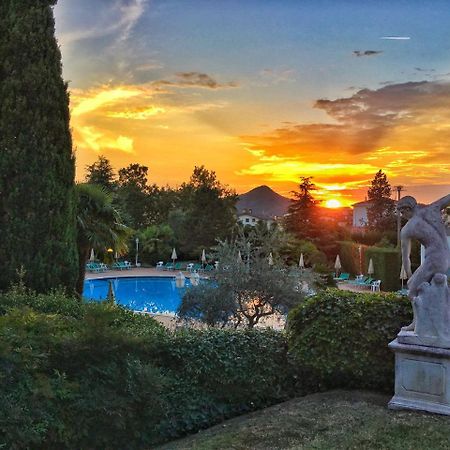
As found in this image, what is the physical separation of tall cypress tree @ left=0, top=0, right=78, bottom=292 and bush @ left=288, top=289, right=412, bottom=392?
5.39 metres

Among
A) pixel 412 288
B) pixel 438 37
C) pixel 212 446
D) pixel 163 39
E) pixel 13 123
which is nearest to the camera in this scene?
pixel 212 446

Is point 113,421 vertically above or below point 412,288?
below

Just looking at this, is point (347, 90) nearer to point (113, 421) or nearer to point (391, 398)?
point (391, 398)

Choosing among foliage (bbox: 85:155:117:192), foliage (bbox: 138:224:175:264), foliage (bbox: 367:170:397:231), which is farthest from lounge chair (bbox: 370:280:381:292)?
foliage (bbox: 85:155:117:192)

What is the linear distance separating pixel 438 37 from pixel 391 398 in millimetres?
8495

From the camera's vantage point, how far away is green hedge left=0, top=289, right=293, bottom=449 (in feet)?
14.8

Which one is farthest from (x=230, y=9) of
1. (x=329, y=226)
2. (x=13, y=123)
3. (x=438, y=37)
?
(x=329, y=226)

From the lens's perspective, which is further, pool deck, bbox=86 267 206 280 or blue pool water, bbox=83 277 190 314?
pool deck, bbox=86 267 206 280

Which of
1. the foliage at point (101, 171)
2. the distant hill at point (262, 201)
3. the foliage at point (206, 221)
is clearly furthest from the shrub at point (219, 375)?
the distant hill at point (262, 201)

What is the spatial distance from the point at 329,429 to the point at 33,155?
7.31m

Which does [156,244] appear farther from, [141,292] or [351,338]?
[351,338]

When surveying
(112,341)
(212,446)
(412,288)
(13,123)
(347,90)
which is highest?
(347,90)

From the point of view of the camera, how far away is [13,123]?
894 cm

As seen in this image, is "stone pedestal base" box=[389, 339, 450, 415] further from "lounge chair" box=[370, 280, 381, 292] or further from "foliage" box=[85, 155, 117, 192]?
"foliage" box=[85, 155, 117, 192]
